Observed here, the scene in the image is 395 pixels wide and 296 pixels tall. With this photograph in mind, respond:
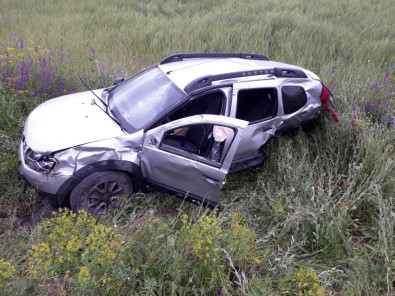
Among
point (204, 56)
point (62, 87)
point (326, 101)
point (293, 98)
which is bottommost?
point (62, 87)

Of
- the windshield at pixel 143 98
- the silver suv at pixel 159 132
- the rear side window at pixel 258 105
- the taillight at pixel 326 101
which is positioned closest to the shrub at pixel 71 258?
the silver suv at pixel 159 132

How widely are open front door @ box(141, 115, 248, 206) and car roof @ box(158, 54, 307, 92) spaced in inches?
21.4

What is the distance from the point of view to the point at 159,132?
452 cm

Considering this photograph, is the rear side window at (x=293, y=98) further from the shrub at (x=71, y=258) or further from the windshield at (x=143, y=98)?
the shrub at (x=71, y=258)

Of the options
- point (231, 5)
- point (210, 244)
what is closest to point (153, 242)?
point (210, 244)

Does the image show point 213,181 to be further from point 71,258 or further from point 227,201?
point 71,258

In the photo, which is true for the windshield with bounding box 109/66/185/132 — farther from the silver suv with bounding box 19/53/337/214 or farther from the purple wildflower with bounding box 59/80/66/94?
the purple wildflower with bounding box 59/80/66/94

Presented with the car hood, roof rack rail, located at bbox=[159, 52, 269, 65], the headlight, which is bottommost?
the headlight

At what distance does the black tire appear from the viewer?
4340 mm

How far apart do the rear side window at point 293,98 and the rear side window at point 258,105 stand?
6.8 inches

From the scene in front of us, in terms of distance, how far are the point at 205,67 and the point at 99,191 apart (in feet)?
6.81

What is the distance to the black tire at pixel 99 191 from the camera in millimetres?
4340

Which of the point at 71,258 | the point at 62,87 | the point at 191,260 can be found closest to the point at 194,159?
the point at 191,260

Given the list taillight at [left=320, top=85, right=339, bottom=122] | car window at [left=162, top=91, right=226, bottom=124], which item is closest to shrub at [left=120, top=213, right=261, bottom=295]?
car window at [left=162, top=91, right=226, bottom=124]
